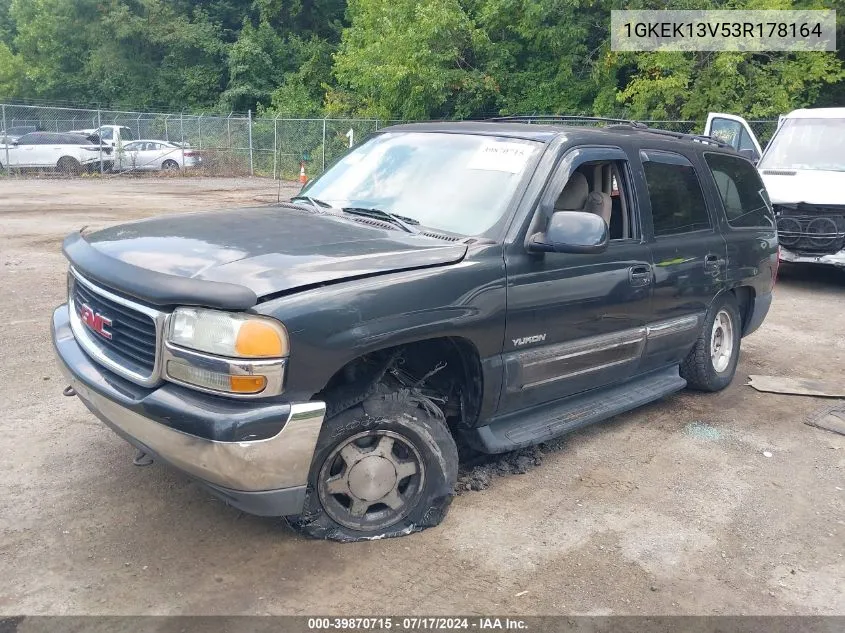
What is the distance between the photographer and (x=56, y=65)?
134ft

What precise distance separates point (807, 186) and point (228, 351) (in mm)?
8997

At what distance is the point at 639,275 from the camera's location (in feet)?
14.3

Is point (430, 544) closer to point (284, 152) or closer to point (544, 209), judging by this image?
point (544, 209)

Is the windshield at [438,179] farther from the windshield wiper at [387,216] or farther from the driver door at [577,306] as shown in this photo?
the driver door at [577,306]

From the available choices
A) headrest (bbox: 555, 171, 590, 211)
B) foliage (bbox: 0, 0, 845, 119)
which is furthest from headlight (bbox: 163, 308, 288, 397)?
foliage (bbox: 0, 0, 845, 119)

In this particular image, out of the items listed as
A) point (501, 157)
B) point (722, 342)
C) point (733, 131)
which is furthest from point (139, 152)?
point (501, 157)

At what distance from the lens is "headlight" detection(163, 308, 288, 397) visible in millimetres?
2787

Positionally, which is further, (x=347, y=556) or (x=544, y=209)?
(x=544, y=209)

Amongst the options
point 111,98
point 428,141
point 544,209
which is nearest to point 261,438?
point 544,209

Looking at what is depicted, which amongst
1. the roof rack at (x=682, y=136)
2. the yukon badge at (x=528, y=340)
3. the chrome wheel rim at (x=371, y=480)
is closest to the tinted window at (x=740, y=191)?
the roof rack at (x=682, y=136)

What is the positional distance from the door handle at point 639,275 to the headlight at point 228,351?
89.8 inches

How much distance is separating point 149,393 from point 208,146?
91.3 feet

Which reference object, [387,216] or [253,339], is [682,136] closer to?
[387,216]

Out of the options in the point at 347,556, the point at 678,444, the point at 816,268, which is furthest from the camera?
the point at 816,268
